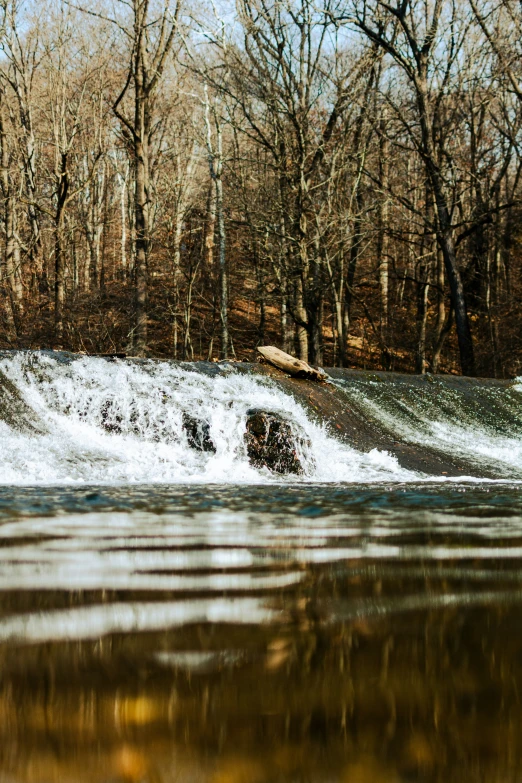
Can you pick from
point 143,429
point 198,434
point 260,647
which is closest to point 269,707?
point 260,647

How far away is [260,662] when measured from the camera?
1.55 meters

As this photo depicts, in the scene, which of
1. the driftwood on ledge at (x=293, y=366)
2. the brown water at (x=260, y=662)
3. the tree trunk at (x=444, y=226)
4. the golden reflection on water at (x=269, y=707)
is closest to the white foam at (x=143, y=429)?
the driftwood on ledge at (x=293, y=366)

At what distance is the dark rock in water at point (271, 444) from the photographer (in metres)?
10.6

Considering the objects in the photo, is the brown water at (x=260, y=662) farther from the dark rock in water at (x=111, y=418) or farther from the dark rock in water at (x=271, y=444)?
the dark rock in water at (x=111, y=418)

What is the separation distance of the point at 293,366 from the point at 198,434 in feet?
11.4

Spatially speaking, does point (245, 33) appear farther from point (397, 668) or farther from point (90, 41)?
point (397, 668)

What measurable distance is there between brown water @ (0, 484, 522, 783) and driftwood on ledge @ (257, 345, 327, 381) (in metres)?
10.9

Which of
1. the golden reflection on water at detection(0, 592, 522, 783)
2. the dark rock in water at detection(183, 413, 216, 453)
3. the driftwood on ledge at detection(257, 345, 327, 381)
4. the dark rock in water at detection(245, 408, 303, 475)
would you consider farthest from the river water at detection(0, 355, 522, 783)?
the driftwood on ledge at detection(257, 345, 327, 381)

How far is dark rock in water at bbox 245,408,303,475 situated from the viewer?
10617 mm

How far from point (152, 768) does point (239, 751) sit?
12 centimetres

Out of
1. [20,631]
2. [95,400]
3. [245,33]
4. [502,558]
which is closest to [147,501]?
[502,558]

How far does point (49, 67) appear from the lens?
24172mm

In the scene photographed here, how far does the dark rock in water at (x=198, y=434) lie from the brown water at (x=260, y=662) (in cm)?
772

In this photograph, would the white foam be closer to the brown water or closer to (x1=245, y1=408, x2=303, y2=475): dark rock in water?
(x1=245, y1=408, x2=303, y2=475): dark rock in water
